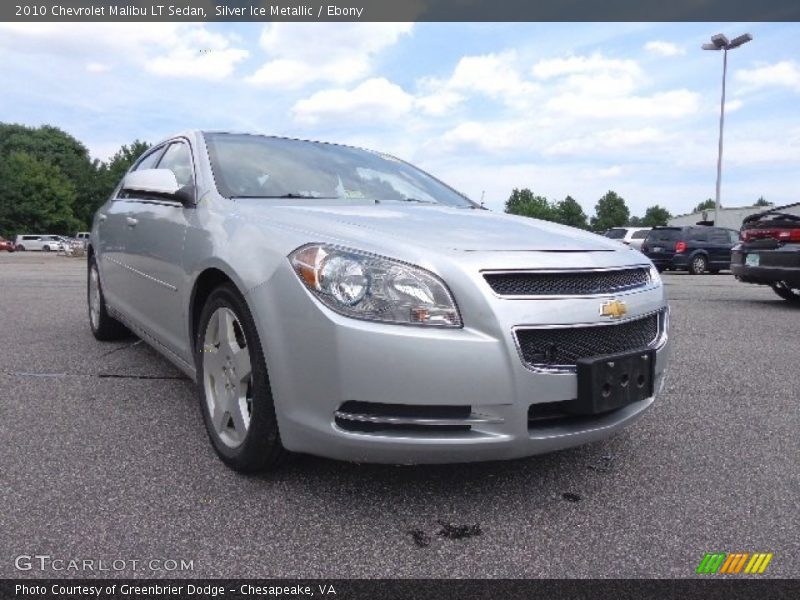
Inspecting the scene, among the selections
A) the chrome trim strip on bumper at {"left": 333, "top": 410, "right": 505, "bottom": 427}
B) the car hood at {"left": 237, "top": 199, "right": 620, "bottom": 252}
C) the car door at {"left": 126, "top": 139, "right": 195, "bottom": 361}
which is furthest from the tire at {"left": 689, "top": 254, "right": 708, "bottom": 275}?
the chrome trim strip on bumper at {"left": 333, "top": 410, "right": 505, "bottom": 427}

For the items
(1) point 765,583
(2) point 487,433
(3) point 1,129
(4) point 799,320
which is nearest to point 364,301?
(2) point 487,433

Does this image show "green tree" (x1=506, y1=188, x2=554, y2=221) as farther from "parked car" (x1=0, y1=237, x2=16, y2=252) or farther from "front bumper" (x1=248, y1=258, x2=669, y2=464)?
"front bumper" (x1=248, y1=258, x2=669, y2=464)

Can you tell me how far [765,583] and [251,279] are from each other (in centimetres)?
186

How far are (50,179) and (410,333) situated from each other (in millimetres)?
75070

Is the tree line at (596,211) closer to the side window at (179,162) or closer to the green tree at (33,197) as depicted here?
the green tree at (33,197)

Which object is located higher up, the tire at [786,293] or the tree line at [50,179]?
the tree line at [50,179]

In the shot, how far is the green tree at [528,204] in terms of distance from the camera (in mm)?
95213

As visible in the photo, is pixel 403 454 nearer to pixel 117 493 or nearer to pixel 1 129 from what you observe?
pixel 117 493

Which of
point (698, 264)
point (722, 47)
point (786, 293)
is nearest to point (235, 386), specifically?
point (786, 293)

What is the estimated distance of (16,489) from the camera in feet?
7.93

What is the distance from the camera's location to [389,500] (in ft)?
7.84

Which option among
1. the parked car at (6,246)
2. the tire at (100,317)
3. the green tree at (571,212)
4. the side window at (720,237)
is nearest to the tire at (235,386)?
the tire at (100,317)

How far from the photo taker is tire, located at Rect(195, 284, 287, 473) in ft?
7.79

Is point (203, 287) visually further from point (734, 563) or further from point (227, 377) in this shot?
point (734, 563)
